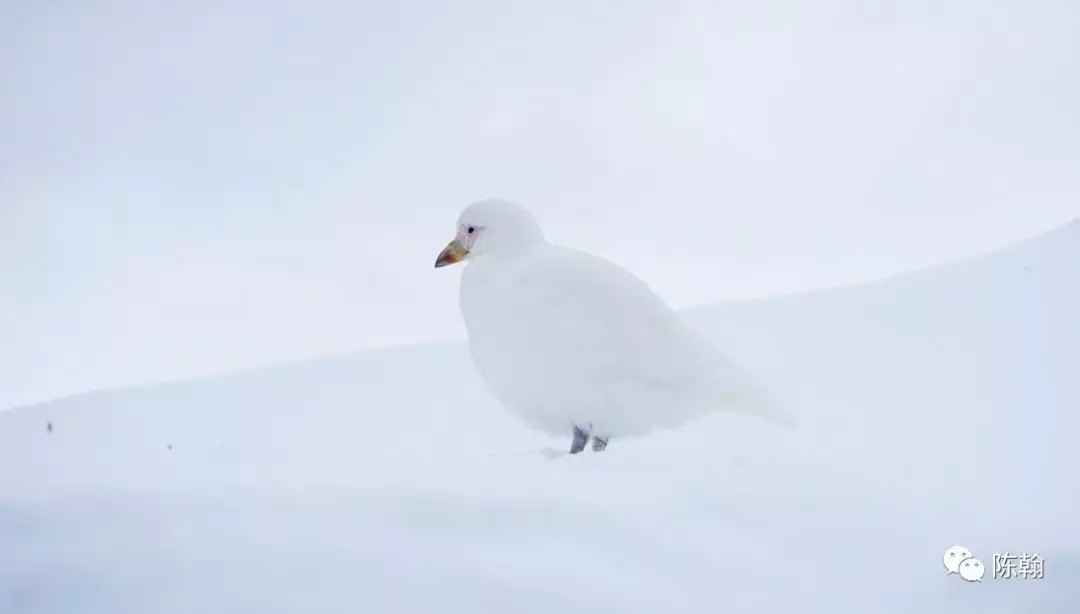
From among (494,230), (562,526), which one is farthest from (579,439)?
(562,526)

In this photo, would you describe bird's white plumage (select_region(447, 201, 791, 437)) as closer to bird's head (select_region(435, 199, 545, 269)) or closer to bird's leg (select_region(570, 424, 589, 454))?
bird's leg (select_region(570, 424, 589, 454))

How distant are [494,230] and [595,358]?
1.08 m

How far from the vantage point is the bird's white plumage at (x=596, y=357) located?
444cm

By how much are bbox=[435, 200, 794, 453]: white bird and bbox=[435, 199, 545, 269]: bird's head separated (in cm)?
34

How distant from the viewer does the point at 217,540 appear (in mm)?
2695

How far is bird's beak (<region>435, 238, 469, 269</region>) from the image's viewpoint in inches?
206

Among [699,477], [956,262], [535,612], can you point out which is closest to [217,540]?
[535,612]

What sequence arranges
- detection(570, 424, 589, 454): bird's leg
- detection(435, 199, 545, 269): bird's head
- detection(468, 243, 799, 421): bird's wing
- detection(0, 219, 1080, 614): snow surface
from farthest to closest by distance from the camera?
1. detection(435, 199, 545, 269): bird's head
2. detection(570, 424, 589, 454): bird's leg
3. detection(468, 243, 799, 421): bird's wing
4. detection(0, 219, 1080, 614): snow surface

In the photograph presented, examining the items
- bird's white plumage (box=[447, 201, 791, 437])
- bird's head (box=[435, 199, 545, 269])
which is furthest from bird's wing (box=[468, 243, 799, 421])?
bird's head (box=[435, 199, 545, 269])

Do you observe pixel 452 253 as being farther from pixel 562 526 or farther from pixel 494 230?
pixel 562 526

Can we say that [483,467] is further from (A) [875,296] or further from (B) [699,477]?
(A) [875,296]

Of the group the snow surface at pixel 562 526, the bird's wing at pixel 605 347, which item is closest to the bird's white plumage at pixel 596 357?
the bird's wing at pixel 605 347

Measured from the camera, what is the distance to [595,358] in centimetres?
441

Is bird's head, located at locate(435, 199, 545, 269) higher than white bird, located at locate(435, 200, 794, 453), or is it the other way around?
bird's head, located at locate(435, 199, 545, 269)
